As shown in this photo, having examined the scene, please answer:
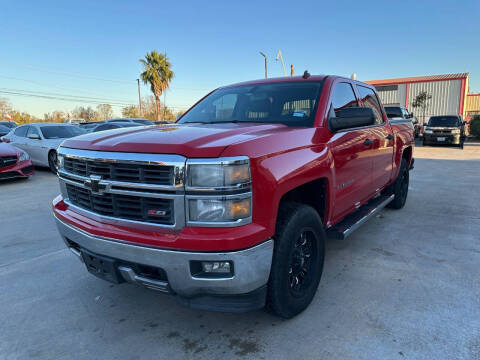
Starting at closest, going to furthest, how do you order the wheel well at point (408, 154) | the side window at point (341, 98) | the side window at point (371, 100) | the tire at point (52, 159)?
1. the side window at point (341, 98)
2. the side window at point (371, 100)
3. the wheel well at point (408, 154)
4. the tire at point (52, 159)

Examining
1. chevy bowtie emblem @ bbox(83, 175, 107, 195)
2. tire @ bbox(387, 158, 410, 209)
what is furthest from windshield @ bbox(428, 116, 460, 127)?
chevy bowtie emblem @ bbox(83, 175, 107, 195)

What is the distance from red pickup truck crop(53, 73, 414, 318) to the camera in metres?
1.89

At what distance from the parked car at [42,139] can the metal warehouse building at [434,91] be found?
2791 centimetres

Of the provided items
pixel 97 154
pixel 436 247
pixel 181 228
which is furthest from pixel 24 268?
pixel 436 247

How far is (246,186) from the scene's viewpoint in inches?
75.4

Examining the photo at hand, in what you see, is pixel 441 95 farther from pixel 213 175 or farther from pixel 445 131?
pixel 213 175

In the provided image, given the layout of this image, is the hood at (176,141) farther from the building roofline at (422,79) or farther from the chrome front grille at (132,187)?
the building roofline at (422,79)

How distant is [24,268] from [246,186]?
9.61 ft

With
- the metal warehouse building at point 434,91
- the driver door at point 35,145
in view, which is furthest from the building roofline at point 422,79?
the driver door at point 35,145

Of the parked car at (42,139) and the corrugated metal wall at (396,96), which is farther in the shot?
the corrugated metal wall at (396,96)

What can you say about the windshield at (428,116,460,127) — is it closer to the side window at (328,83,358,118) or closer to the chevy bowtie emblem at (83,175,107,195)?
the side window at (328,83,358,118)

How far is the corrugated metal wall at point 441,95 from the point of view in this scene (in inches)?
1230

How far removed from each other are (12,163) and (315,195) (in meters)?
8.30

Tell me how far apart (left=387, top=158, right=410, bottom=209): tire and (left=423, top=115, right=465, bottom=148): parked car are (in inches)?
548
